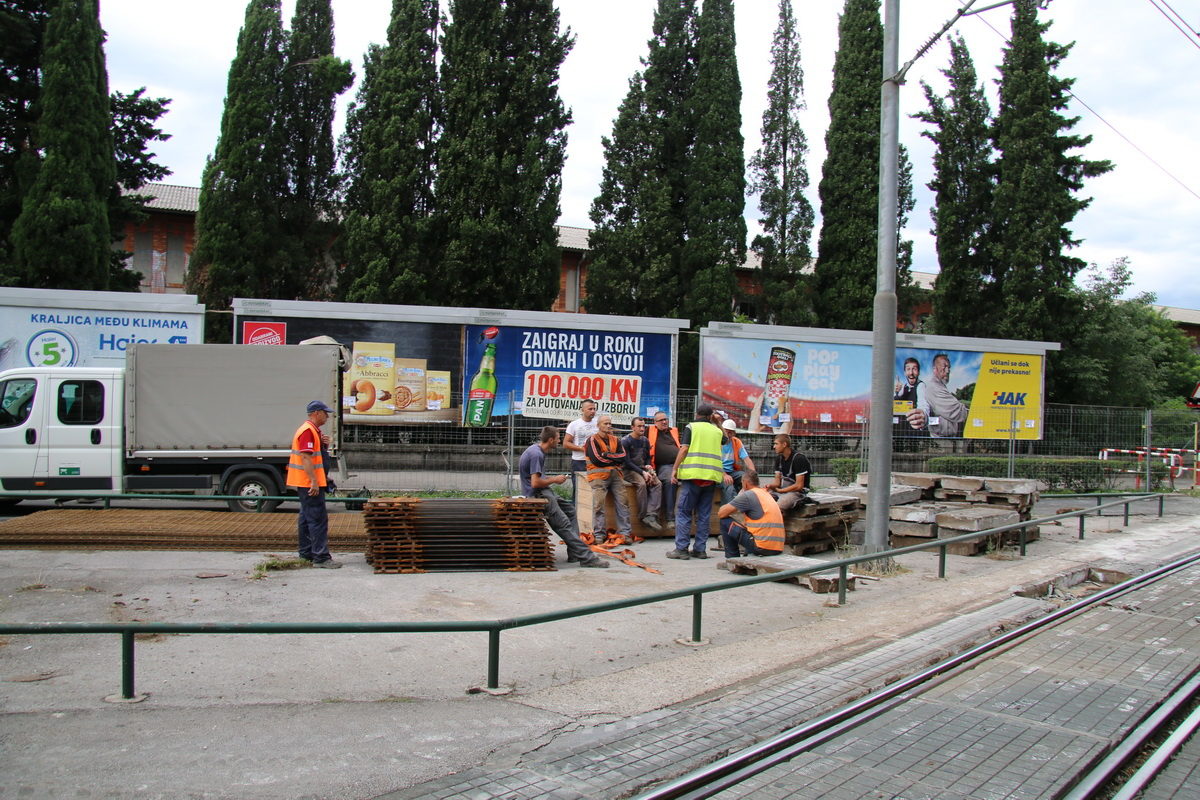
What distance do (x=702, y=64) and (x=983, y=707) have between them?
2725cm

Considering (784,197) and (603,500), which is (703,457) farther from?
(784,197)

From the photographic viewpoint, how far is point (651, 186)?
2894 centimetres

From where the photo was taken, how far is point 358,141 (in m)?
29.4

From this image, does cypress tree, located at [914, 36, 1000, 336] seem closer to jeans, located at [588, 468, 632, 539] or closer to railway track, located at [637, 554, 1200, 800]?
jeans, located at [588, 468, 632, 539]

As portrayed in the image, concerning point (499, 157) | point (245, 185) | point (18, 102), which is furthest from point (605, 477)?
point (18, 102)

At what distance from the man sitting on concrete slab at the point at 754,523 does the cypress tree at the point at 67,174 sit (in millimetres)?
22086

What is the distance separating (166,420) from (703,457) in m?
8.54

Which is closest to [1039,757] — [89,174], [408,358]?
[408,358]

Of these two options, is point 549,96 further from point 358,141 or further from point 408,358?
point 408,358

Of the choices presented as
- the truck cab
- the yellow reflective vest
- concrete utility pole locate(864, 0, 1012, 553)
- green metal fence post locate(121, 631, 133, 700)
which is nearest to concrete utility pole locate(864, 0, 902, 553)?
concrete utility pole locate(864, 0, 1012, 553)

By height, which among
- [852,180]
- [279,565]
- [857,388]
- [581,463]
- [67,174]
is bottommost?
[279,565]

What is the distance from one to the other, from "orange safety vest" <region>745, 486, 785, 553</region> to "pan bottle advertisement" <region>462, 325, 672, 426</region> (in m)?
10.3

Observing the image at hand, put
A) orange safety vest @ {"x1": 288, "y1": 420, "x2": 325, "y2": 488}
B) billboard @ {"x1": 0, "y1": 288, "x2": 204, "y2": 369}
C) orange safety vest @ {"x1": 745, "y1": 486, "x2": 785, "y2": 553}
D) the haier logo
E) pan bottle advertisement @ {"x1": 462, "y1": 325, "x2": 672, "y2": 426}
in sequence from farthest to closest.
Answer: the haier logo, pan bottle advertisement @ {"x1": 462, "y1": 325, "x2": 672, "y2": 426}, billboard @ {"x1": 0, "y1": 288, "x2": 204, "y2": 369}, orange safety vest @ {"x1": 745, "y1": 486, "x2": 785, "y2": 553}, orange safety vest @ {"x1": 288, "y1": 420, "x2": 325, "y2": 488}

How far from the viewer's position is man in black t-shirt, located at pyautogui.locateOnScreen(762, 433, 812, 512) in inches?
463
